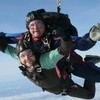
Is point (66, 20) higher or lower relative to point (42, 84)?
higher

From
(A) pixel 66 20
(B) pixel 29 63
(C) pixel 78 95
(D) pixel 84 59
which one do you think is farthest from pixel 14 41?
(C) pixel 78 95

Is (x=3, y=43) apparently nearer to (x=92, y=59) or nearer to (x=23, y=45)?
(x=23, y=45)

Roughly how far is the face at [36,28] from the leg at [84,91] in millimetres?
1752

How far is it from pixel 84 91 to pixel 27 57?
1.91 meters

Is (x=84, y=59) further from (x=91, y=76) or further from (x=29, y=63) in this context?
(x=29, y=63)

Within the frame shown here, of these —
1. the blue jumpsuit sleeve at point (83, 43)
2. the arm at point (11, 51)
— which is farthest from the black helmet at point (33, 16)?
the blue jumpsuit sleeve at point (83, 43)

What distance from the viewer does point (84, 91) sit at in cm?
689

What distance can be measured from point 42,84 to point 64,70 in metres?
0.48

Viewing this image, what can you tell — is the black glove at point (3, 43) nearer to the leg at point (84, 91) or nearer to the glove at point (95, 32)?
the leg at point (84, 91)

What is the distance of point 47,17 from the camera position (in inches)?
224

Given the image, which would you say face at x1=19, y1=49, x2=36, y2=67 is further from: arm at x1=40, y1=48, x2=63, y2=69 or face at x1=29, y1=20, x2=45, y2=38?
face at x1=29, y1=20, x2=45, y2=38

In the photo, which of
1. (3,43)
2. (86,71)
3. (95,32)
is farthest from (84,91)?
(95,32)

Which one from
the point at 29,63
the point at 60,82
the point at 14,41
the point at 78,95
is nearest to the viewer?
the point at 29,63

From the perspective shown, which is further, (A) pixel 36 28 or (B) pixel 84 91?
(B) pixel 84 91
